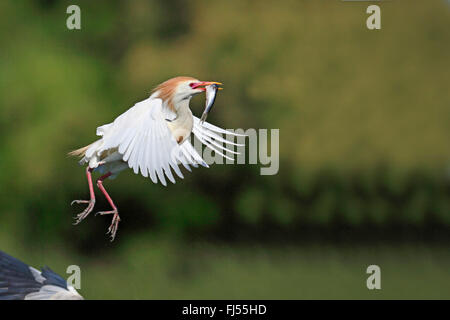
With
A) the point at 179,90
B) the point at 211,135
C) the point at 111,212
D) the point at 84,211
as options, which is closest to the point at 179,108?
the point at 179,90

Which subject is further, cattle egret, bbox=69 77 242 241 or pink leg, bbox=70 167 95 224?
pink leg, bbox=70 167 95 224

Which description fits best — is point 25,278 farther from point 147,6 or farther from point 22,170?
point 147,6

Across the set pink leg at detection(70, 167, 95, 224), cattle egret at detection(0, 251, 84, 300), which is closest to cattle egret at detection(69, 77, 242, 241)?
pink leg at detection(70, 167, 95, 224)

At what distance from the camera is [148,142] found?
3.12 metres

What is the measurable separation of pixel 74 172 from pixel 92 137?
0.19 m

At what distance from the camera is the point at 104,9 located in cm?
377

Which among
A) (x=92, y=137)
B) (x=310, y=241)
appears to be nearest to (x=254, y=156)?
(x=310, y=241)

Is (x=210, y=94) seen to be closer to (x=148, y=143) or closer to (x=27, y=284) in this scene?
(x=148, y=143)

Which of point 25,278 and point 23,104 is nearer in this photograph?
point 25,278

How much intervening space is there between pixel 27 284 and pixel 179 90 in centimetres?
105

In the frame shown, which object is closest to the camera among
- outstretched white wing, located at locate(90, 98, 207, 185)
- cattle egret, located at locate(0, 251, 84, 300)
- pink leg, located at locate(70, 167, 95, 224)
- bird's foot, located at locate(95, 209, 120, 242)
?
outstretched white wing, located at locate(90, 98, 207, 185)

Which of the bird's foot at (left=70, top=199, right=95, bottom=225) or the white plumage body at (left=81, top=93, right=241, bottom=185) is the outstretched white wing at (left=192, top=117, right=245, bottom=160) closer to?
the white plumage body at (left=81, top=93, right=241, bottom=185)

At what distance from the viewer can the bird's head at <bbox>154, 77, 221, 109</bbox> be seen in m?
3.25

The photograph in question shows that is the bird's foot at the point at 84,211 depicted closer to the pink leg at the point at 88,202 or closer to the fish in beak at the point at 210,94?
the pink leg at the point at 88,202
